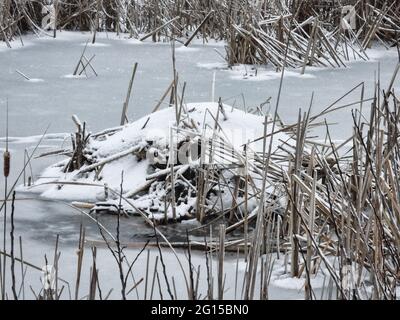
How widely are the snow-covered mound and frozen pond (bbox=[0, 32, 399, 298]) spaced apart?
0.12m

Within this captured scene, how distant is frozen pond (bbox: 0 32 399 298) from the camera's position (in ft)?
9.85

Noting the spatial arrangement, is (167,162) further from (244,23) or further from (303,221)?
(244,23)

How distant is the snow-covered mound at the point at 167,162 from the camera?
3121 millimetres

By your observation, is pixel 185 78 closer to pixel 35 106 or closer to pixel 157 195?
pixel 35 106

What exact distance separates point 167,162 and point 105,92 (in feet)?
7.20

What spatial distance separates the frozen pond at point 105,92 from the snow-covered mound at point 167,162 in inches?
4.7

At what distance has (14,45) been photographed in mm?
7211

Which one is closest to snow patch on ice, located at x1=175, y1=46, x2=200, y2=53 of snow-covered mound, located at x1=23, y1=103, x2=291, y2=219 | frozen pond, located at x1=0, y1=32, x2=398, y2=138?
frozen pond, located at x1=0, y1=32, x2=398, y2=138

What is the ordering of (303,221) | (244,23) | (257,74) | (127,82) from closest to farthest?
1. (303,221)
2. (127,82)
3. (257,74)
4. (244,23)

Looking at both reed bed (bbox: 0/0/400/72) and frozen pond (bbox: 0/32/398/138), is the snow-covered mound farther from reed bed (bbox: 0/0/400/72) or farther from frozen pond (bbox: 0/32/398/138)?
reed bed (bbox: 0/0/400/72)

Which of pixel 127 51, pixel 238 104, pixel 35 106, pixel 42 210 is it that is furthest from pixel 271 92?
pixel 42 210

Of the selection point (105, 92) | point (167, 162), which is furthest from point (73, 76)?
point (167, 162)

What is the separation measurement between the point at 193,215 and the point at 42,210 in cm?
54

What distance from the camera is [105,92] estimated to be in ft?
17.9
